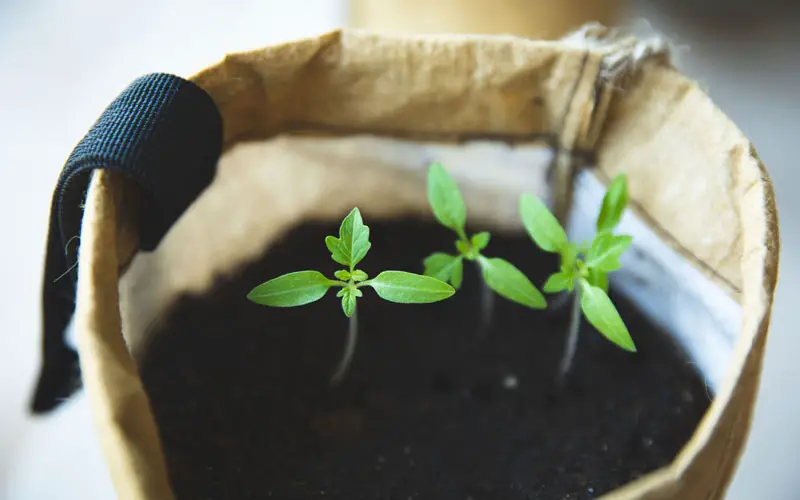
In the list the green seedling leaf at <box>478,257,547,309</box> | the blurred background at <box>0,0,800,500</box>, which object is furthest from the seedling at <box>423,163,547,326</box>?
the blurred background at <box>0,0,800,500</box>

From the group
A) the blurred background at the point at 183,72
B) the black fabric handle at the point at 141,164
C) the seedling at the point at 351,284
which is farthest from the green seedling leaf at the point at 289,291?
the blurred background at the point at 183,72

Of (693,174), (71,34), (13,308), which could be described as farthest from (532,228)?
(71,34)

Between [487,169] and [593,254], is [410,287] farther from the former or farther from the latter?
[487,169]

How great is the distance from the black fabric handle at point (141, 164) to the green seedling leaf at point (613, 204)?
1.00 feet

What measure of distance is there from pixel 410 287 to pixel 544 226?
0.14 meters

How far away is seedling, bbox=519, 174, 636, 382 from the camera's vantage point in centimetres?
50

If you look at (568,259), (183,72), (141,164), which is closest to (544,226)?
(568,259)

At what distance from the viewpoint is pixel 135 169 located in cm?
48

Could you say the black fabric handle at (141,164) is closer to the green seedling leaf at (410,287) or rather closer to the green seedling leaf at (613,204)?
the green seedling leaf at (410,287)

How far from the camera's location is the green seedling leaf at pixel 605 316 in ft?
1.59

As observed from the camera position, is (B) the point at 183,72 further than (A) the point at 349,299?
Yes

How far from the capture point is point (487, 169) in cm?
71

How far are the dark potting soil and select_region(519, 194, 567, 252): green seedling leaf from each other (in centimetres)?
16

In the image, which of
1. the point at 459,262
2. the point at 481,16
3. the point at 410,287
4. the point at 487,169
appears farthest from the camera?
the point at 481,16
